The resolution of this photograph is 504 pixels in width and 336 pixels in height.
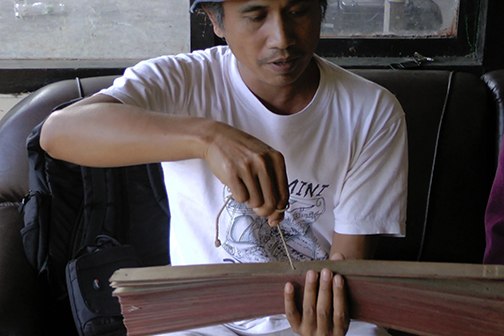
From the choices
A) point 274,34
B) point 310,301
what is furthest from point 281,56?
point 310,301

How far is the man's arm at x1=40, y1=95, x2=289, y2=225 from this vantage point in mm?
929

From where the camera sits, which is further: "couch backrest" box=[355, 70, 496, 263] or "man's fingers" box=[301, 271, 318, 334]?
"couch backrest" box=[355, 70, 496, 263]

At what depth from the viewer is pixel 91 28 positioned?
2.18 m

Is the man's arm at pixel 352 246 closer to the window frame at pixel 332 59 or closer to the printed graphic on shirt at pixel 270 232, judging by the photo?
the printed graphic on shirt at pixel 270 232

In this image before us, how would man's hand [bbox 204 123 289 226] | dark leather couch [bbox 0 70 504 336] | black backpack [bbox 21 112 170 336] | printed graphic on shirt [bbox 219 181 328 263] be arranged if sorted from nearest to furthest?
man's hand [bbox 204 123 289 226] → printed graphic on shirt [bbox 219 181 328 263] → black backpack [bbox 21 112 170 336] → dark leather couch [bbox 0 70 504 336]

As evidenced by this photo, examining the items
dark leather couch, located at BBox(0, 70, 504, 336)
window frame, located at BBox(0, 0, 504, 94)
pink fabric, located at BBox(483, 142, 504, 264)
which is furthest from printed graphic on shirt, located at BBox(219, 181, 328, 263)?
window frame, located at BBox(0, 0, 504, 94)

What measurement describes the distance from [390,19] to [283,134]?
1039mm

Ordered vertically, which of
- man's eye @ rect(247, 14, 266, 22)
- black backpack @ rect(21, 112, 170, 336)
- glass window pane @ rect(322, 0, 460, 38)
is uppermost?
man's eye @ rect(247, 14, 266, 22)

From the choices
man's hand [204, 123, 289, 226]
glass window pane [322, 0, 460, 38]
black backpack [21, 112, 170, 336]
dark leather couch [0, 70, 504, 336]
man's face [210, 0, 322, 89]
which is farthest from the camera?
glass window pane [322, 0, 460, 38]

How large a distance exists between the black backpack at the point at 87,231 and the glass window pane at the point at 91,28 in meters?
0.59

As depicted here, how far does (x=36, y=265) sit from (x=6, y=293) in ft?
0.54

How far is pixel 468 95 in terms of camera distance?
1.90 meters

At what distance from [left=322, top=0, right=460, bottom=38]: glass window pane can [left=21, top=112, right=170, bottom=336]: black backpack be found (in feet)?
2.71

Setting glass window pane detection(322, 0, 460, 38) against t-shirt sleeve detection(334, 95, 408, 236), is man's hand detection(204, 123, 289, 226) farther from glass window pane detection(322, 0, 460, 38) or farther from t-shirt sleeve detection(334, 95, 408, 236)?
glass window pane detection(322, 0, 460, 38)
